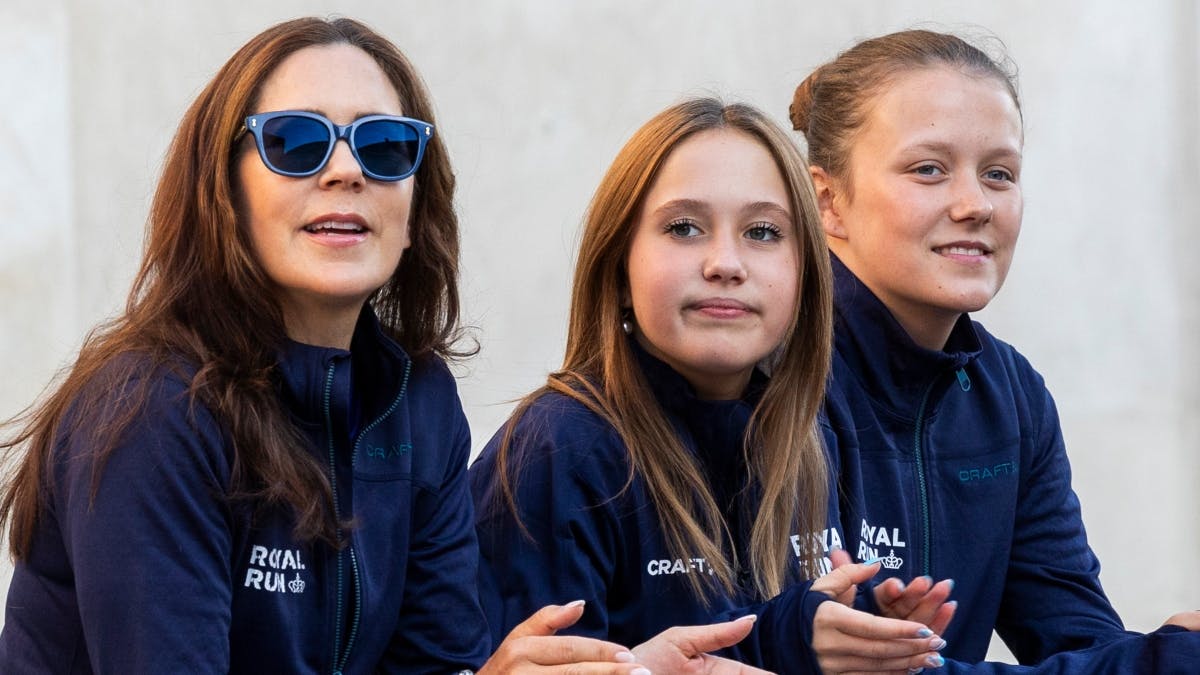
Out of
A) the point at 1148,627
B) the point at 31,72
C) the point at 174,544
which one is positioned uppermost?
the point at 31,72

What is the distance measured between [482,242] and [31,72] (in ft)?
3.72

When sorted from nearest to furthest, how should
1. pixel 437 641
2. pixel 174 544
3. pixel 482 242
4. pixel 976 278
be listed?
pixel 174 544 → pixel 437 641 → pixel 976 278 → pixel 482 242

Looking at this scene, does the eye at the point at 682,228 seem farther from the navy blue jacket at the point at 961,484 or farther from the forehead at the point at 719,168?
the navy blue jacket at the point at 961,484

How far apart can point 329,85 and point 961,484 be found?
1.36 m

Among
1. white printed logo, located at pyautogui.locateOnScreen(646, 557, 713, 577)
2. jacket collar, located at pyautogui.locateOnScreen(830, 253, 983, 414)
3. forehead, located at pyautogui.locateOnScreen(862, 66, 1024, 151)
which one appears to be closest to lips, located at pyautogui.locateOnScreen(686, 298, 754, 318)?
white printed logo, located at pyautogui.locateOnScreen(646, 557, 713, 577)

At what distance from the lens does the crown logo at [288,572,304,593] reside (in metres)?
2.35

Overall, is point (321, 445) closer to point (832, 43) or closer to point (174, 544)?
point (174, 544)

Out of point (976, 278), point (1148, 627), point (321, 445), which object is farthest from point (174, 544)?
point (1148, 627)

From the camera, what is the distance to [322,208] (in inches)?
94.0

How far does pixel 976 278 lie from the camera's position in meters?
3.03

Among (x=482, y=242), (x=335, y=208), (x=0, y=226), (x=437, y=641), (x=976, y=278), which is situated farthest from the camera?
(x=482, y=242)

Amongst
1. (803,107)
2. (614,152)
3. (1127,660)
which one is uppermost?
(614,152)

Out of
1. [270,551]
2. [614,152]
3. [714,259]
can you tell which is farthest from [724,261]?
[614,152]

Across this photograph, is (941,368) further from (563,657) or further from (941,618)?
(563,657)
